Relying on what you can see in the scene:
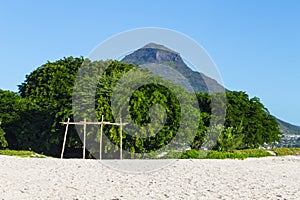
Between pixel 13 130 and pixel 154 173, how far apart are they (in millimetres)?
12306

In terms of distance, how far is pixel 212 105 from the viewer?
28500mm

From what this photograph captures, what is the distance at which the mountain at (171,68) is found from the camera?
777 inches

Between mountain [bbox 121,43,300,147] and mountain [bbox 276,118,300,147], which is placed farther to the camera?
mountain [bbox 276,118,300,147]

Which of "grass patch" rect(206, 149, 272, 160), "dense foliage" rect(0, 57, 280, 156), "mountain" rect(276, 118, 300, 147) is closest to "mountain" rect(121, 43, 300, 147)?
"dense foliage" rect(0, 57, 280, 156)

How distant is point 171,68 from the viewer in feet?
68.1

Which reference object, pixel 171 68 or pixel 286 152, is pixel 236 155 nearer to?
pixel 171 68

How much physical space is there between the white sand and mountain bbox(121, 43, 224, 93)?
4.93 metres

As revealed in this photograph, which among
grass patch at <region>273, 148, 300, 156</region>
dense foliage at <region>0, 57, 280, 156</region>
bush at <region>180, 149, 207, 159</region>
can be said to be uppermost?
dense foliage at <region>0, 57, 280, 156</region>

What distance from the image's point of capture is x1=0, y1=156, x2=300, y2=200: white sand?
10.2m

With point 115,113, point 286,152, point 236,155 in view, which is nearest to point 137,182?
point 115,113

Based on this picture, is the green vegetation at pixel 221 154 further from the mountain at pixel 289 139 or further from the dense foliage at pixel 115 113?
the mountain at pixel 289 139

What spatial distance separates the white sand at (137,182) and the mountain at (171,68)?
4.93 m

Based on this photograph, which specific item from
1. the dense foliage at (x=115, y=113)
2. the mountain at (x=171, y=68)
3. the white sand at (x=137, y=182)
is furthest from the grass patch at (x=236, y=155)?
the white sand at (x=137, y=182)

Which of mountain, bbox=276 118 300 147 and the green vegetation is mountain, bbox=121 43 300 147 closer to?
the green vegetation
